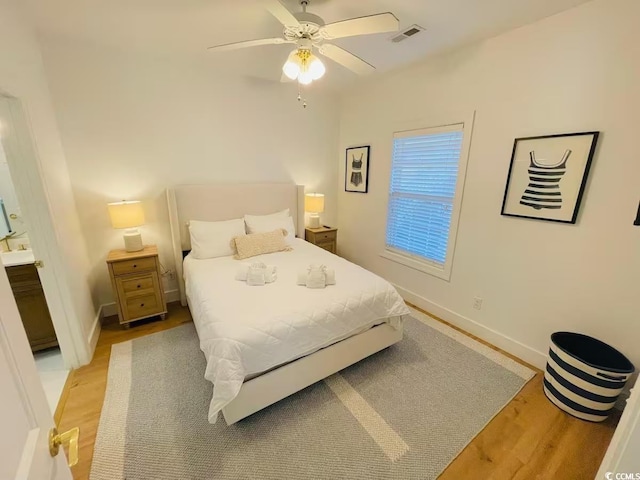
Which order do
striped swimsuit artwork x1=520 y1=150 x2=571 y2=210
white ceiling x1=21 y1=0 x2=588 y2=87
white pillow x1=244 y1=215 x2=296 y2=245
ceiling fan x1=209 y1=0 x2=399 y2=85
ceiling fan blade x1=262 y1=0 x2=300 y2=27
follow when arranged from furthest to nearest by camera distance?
white pillow x1=244 y1=215 x2=296 y2=245
striped swimsuit artwork x1=520 y1=150 x2=571 y2=210
white ceiling x1=21 y1=0 x2=588 y2=87
ceiling fan x1=209 y1=0 x2=399 y2=85
ceiling fan blade x1=262 y1=0 x2=300 y2=27

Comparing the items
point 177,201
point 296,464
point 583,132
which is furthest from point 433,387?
point 177,201

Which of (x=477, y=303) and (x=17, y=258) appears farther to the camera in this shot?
(x=477, y=303)

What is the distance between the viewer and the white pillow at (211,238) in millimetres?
2738

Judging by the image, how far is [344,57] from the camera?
6.19 ft

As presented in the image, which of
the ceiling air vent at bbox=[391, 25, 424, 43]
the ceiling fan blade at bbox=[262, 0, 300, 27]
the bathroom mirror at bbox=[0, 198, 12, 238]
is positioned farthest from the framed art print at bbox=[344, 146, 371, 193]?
the bathroom mirror at bbox=[0, 198, 12, 238]

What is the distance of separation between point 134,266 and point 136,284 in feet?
0.59

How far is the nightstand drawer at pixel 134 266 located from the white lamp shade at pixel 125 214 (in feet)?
1.10

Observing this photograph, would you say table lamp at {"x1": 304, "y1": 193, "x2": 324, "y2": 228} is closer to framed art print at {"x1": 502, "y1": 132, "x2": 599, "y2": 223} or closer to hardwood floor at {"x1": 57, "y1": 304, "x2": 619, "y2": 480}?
framed art print at {"x1": 502, "y1": 132, "x2": 599, "y2": 223}

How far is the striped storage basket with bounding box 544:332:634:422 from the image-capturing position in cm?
162

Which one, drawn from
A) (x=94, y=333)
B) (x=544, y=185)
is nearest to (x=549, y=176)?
(x=544, y=185)

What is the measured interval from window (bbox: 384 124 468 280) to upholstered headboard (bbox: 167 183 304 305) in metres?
1.28

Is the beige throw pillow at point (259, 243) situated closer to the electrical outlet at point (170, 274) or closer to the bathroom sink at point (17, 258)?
the electrical outlet at point (170, 274)

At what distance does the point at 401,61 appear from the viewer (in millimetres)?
2631

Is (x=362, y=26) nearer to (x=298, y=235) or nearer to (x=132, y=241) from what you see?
(x=298, y=235)
